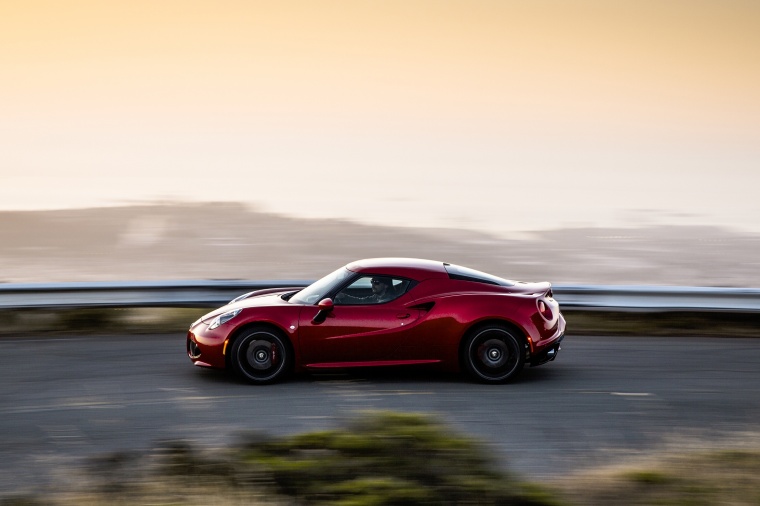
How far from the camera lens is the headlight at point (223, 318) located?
9.95 m

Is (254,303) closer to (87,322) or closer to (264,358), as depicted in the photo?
(264,358)

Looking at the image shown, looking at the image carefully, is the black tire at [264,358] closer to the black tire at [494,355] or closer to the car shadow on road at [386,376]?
the car shadow on road at [386,376]

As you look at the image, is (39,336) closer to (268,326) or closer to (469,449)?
(268,326)

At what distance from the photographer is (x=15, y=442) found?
778cm

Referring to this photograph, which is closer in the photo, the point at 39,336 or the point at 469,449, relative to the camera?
the point at 469,449

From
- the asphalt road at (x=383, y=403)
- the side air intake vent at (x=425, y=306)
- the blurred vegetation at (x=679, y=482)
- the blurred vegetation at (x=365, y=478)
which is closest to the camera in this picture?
the blurred vegetation at (x=365, y=478)

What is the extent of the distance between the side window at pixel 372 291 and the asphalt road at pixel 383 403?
0.79m

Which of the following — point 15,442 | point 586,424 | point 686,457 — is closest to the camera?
point 686,457

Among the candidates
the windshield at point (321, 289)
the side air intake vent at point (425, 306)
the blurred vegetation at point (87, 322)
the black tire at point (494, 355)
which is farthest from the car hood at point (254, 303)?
the blurred vegetation at point (87, 322)

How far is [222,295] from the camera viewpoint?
44.1 ft

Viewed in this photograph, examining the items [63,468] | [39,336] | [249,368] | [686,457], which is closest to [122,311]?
[39,336]

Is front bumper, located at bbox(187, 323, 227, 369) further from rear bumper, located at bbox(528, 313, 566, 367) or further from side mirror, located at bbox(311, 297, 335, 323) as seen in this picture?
rear bumper, located at bbox(528, 313, 566, 367)

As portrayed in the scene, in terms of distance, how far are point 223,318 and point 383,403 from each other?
196 centimetres

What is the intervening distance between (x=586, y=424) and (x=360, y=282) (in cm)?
278
